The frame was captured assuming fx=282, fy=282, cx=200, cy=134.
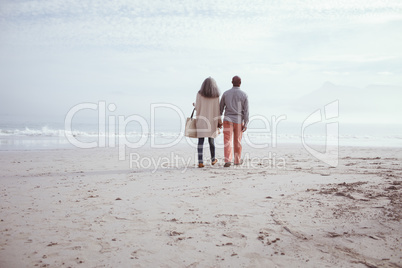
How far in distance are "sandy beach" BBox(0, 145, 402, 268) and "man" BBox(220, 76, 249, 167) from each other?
1.73 m

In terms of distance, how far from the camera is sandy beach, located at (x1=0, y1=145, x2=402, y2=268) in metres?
2.26

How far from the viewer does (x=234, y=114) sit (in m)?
7.05

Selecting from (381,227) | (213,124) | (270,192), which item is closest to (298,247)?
(381,227)

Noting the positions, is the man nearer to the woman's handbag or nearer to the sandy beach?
the woman's handbag

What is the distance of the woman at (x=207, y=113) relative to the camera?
22.8ft

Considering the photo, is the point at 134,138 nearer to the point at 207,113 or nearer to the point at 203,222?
the point at 207,113

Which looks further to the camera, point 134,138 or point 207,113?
point 134,138

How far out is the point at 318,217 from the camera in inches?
121

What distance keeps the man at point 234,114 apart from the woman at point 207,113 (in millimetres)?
209

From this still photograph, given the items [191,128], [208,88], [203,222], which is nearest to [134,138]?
[191,128]

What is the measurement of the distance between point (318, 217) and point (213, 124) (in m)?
4.29

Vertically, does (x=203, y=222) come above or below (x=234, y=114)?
below

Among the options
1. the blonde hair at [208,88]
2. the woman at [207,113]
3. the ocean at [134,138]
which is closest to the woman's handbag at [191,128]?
the woman at [207,113]

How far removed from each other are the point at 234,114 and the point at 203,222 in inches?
171
